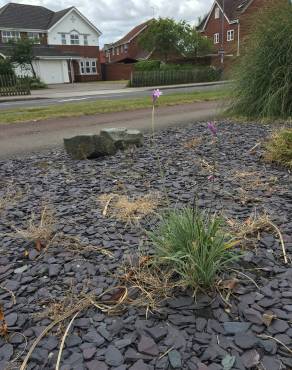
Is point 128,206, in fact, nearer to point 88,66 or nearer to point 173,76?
point 173,76

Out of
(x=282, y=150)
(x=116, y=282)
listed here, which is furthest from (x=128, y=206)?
(x=282, y=150)

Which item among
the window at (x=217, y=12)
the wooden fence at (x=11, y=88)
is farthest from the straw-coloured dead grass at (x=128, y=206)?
the window at (x=217, y=12)

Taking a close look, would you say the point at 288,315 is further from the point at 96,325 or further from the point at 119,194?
the point at 119,194

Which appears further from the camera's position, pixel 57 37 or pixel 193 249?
pixel 57 37

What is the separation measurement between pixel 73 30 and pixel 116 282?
46.7 metres

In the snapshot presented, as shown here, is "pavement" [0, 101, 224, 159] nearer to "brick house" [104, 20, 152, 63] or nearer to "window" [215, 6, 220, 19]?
"window" [215, 6, 220, 19]

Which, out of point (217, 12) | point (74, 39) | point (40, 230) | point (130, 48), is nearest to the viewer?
point (40, 230)

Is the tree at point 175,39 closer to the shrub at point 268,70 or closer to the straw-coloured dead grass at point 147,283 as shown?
the shrub at point 268,70

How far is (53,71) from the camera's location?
1583 inches

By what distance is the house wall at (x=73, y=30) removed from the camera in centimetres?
4324

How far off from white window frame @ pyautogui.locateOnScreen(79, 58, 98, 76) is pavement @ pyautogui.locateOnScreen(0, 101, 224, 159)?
35.8 meters

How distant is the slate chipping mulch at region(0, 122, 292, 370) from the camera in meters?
1.73

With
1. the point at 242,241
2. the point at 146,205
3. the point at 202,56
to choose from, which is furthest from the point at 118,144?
the point at 202,56

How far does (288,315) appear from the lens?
6.30ft
